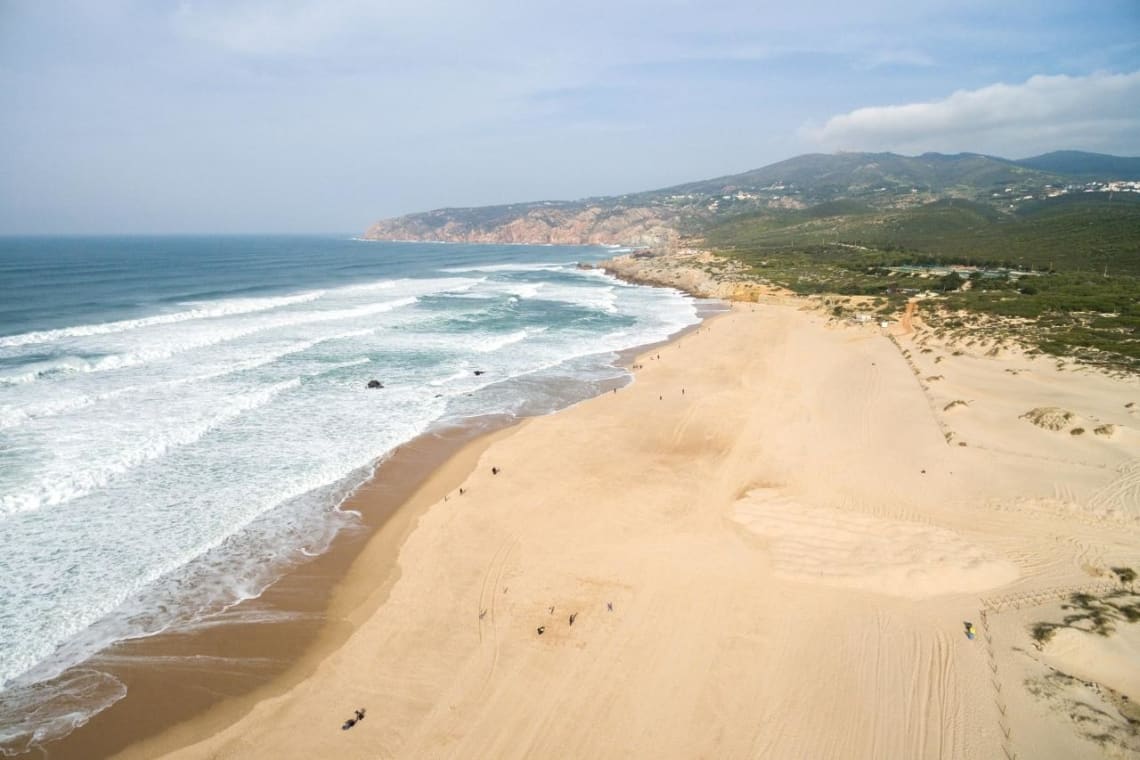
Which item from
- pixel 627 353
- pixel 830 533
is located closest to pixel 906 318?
pixel 627 353

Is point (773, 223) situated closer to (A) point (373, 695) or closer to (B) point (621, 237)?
(B) point (621, 237)

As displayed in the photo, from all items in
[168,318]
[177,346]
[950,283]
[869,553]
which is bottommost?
[869,553]

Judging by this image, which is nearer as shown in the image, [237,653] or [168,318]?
[237,653]

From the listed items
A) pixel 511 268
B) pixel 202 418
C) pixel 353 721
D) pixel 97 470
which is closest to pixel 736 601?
pixel 353 721

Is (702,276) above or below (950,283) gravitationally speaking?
above

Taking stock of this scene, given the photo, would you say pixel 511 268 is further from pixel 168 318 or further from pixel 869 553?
pixel 869 553

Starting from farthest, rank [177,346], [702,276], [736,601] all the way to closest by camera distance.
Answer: [702,276] → [177,346] → [736,601]

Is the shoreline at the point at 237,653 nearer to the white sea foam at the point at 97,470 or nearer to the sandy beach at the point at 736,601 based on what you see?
the sandy beach at the point at 736,601

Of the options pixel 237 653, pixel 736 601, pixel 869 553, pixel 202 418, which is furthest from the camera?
pixel 202 418

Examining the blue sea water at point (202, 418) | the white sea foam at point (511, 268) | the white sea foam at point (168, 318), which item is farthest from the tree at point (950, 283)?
the white sea foam at point (168, 318)
